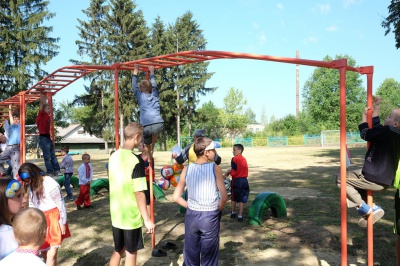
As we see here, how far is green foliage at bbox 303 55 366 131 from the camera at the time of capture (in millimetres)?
59125

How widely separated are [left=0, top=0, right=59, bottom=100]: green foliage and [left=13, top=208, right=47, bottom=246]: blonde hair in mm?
29931

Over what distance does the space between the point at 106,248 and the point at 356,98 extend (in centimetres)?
6229

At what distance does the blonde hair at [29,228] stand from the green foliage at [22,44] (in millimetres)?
29931

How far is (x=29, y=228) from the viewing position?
2312 millimetres

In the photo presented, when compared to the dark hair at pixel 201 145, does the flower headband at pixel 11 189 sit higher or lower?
lower

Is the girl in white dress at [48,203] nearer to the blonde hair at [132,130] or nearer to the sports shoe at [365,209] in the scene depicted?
the blonde hair at [132,130]

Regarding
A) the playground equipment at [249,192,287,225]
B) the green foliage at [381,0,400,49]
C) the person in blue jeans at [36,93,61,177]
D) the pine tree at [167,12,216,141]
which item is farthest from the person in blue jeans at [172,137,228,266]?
the pine tree at [167,12,216,141]

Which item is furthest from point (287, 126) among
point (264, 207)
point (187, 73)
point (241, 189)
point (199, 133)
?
point (199, 133)

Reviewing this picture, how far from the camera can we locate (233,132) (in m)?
65.1

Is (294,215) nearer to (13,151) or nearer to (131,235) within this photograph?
(131,235)

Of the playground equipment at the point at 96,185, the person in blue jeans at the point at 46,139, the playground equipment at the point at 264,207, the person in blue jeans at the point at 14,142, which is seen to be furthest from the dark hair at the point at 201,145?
the playground equipment at the point at 96,185

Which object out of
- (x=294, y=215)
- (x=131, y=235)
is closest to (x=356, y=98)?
(x=294, y=215)

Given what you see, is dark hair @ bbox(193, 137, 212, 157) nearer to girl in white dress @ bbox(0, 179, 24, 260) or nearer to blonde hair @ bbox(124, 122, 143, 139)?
blonde hair @ bbox(124, 122, 143, 139)

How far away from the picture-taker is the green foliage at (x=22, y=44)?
1134 inches
